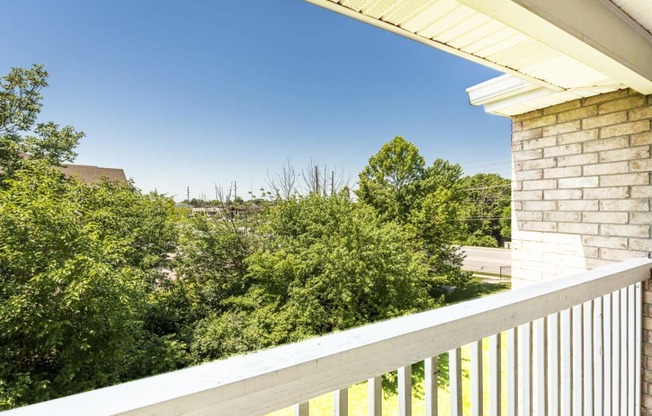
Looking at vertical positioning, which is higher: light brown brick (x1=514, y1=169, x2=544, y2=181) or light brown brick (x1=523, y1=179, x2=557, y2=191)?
light brown brick (x1=514, y1=169, x2=544, y2=181)

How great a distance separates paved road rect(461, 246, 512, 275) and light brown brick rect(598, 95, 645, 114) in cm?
1523

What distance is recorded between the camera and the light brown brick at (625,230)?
6.05 ft

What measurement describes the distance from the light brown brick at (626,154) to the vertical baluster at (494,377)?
1855mm

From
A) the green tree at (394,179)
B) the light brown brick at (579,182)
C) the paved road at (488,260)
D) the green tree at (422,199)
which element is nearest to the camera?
the light brown brick at (579,182)

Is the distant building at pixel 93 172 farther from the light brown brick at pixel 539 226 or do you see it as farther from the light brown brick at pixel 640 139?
the light brown brick at pixel 640 139

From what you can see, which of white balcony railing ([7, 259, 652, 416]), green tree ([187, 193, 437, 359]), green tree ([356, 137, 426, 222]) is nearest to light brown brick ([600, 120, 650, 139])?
white balcony railing ([7, 259, 652, 416])

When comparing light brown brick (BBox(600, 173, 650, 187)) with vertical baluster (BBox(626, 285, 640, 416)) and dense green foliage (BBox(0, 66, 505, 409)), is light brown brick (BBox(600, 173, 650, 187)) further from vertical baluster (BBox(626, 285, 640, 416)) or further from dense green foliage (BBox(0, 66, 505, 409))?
dense green foliage (BBox(0, 66, 505, 409))

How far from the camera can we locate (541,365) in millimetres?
997

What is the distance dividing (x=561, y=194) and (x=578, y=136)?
1.34 feet

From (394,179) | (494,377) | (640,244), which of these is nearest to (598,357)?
(494,377)

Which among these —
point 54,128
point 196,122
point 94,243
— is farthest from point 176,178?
point 94,243

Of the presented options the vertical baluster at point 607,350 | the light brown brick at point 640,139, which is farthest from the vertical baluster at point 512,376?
the light brown brick at point 640,139

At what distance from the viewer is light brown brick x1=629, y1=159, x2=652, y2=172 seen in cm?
185

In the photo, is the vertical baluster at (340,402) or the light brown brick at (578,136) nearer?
the vertical baluster at (340,402)
